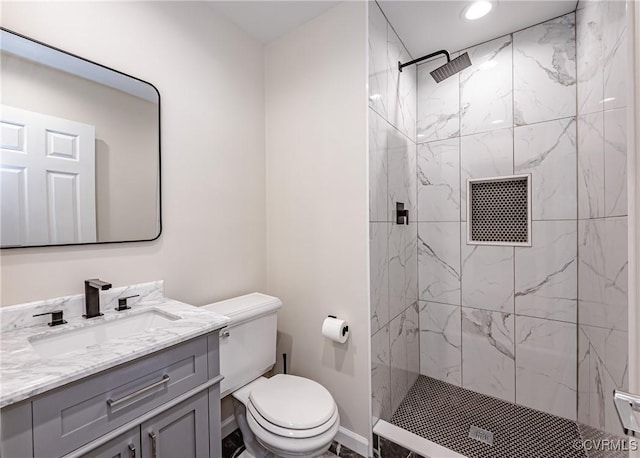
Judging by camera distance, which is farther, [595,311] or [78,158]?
[595,311]

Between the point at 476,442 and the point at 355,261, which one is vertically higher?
the point at 355,261

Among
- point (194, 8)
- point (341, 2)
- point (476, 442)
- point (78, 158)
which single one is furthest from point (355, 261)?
point (194, 8)

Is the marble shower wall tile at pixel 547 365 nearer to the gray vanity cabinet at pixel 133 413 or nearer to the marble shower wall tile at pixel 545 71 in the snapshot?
the marble shower wall tile at pixel 545 71

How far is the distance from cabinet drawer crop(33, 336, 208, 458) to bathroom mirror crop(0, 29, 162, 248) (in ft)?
2.05

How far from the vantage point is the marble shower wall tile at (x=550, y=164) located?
1.75m

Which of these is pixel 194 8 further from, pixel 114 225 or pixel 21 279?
pixel 21 279

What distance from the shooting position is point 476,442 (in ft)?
5.30

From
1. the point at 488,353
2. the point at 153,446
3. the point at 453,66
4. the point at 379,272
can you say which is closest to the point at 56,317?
the point at 153,446

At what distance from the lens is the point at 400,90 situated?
77.5 inches

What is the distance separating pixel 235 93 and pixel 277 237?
37.3 inches

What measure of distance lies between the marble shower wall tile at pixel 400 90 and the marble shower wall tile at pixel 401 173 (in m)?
0.09

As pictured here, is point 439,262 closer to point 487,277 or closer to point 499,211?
point 487,277

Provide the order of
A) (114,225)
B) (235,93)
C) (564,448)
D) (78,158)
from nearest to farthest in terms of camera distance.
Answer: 1. (78,158)
2. (114,225)
3. (564,448)
4. (235,93)

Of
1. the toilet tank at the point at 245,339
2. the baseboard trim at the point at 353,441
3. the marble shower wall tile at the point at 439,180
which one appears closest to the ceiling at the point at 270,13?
the marble shower wall tile at the point at 439,180
